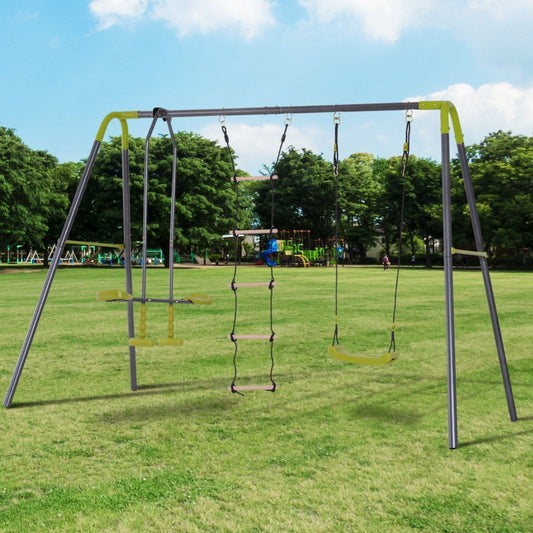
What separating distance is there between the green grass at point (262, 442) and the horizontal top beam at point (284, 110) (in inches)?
114

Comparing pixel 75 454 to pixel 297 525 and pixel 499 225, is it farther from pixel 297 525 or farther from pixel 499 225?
pixel 499 225

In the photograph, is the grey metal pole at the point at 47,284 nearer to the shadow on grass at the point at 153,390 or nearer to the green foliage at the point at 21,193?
the shadow on grass at the point at 153,390

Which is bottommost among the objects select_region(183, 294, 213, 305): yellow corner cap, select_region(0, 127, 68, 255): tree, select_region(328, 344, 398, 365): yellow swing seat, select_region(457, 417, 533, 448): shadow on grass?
select_region(457, 417, 533, 448): shadow on grass

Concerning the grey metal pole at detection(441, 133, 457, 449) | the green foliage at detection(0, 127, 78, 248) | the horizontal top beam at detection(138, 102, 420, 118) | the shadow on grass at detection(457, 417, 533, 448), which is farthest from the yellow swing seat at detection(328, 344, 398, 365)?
the green foliage at detection(0, 127, 78, 248)

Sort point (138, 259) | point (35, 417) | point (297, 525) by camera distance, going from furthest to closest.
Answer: point (138, 259) < point (35, 417) < point (297, 525)

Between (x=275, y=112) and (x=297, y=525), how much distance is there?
377 cm

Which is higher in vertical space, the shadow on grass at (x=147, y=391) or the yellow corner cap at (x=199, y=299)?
the yellow corner cap at (x=199, y=299)

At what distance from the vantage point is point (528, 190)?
4350cm

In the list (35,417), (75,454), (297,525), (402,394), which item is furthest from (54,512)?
(402,394)

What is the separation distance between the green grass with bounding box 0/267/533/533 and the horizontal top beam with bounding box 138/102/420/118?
290 cm

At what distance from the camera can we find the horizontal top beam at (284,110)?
16.8 feet

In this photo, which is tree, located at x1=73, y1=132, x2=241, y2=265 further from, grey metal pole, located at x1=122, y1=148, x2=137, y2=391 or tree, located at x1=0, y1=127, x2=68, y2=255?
grey metal pole, located at x1=122, y1=148, x2=137, y2=391

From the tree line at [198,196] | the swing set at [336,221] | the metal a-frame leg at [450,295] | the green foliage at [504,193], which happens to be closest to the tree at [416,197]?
the tree line at [198,196]

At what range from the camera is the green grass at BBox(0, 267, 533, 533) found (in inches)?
125
